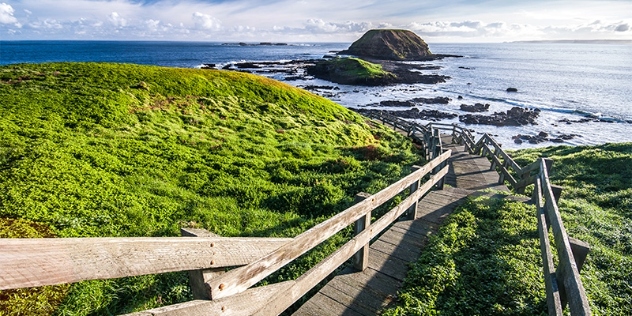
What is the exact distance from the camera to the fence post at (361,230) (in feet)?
17.0

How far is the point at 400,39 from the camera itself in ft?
590

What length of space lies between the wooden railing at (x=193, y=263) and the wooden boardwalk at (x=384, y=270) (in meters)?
0.71

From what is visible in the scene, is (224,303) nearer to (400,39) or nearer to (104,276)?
(104,276)

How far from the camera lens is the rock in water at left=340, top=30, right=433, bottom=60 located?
167 m

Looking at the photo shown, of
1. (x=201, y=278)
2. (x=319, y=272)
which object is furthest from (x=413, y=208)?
(x=201, y=278)

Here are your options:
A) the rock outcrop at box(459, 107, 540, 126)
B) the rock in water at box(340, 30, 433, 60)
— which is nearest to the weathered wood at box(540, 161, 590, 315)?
the rock outcrop at box(459, 107, 540, 126)

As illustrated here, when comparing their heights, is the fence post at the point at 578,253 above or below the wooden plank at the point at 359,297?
above

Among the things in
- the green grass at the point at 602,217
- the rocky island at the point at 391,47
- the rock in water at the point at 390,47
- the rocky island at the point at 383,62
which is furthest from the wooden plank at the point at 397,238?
the rock in water at the point at 390,47

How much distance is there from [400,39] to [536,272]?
19321 cm

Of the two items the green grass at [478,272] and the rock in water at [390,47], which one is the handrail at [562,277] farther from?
the rock in water at [390,47]

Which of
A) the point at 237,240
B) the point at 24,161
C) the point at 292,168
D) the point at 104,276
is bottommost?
the point at 292,168

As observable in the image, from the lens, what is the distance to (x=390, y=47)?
168000 mm

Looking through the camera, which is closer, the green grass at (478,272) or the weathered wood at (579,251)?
the weathered wood at (579,251)

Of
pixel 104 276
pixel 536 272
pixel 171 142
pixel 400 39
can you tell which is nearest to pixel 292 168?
pixel 171 142
